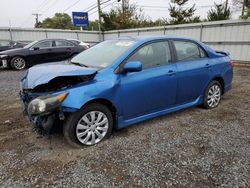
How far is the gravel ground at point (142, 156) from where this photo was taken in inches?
85.1

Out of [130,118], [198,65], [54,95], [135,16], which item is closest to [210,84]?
[198,65]

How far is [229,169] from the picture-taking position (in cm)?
232

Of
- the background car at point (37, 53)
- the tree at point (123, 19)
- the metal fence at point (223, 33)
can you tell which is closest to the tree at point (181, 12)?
the tree at point (123, 19)

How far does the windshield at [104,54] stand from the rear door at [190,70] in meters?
0.94

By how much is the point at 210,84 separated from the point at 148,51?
5.40 feet

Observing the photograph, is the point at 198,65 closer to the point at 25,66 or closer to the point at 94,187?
the point at 94,187

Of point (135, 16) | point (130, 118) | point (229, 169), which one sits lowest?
point (229, 169)

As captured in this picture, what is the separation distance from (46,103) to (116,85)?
0.93m

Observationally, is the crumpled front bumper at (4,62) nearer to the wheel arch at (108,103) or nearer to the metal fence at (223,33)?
the metal fence at (223,33)

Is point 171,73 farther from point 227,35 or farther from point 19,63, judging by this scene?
point 227,35

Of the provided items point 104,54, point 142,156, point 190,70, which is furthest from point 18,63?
point 142,156

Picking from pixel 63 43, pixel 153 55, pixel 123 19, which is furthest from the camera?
pixel 123 19

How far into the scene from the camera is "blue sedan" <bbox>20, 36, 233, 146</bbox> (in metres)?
2.56

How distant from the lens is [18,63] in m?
9.23
